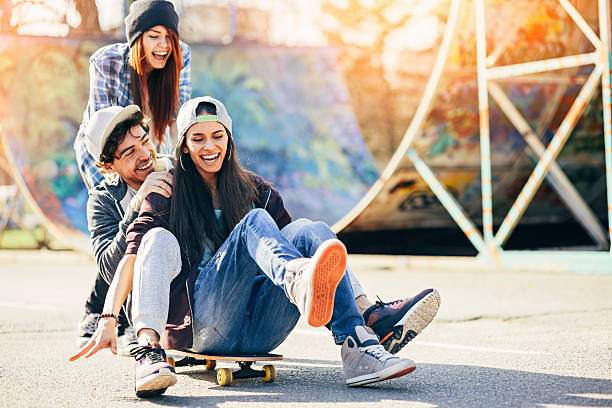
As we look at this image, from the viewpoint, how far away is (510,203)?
10.3 meters

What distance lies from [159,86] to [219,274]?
1.24m

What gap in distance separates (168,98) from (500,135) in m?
6.44

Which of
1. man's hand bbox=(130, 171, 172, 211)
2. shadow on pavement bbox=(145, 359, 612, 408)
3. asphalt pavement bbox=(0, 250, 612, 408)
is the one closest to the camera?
shadow on pavement bbox=(145, 359, 612, 408)

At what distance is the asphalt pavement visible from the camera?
8.93 ft

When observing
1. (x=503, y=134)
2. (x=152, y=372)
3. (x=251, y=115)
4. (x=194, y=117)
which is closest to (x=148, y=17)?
(x=194, y=117)

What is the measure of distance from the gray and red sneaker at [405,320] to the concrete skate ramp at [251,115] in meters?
7.33

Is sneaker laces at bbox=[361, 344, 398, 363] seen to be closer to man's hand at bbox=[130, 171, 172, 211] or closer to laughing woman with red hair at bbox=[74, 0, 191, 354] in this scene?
man's hand at bbox=[130, 171, 172, 211]

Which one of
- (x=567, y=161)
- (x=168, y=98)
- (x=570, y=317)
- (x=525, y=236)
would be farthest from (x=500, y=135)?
(x=168, y=98)

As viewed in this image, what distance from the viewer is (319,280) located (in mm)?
2502

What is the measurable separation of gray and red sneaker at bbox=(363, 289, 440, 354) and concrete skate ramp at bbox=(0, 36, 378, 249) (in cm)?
733

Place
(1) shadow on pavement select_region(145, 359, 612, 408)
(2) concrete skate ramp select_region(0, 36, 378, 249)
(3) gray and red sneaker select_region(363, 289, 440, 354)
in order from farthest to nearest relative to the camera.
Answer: (2) concrete skate ramp select_region(0, 36, 378, 249), (3) gray and red sneaker select_region(363, 289, 440, 354), (1) shadow on pavement select_region(145, 359, 612, 408)

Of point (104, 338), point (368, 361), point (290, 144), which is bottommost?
point (368, 361)

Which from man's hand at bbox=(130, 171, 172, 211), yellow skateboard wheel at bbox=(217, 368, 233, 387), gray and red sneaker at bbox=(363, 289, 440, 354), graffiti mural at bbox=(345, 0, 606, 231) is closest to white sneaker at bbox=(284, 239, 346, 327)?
gray and red sneaker at bbox=(363, 289, 440, 354)

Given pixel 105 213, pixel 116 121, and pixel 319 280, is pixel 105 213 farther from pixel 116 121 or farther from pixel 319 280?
pixel 319 280
